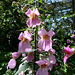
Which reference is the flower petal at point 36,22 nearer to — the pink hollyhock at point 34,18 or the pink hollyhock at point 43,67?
the pink hollyhock at point 34,18

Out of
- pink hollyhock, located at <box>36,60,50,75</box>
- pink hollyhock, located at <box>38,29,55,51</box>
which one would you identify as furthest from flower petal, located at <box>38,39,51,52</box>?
pink hollyhock, located at <box>36,60,50,75</box>

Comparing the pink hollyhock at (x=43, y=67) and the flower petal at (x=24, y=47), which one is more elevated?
the flower petal at (x=24, y=47)

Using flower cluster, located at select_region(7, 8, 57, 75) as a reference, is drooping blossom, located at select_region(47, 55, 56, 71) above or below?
below

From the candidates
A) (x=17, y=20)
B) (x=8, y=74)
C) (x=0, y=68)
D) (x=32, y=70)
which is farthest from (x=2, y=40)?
(x=32, y=70)

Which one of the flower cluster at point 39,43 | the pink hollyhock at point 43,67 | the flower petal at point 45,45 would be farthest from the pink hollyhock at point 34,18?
the pink hollyhock at point 43,67

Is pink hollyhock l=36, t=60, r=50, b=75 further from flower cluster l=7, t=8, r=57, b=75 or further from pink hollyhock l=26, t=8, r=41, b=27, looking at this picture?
pink hollyhock l=26, t=8, r=41, b=27

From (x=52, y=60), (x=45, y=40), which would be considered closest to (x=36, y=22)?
(x=45, y=40)

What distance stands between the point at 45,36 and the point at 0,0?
2431mm

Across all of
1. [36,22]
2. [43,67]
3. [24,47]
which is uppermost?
[36,22]

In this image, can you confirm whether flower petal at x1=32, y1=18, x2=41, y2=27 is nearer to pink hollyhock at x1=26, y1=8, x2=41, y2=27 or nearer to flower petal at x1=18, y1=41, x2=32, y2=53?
pink hollyhock at x1=26, y1=8, x2=41, y2=27

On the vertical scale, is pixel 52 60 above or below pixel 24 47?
below

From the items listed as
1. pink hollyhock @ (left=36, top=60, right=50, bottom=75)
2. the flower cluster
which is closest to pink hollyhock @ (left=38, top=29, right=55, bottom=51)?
the flower cluster

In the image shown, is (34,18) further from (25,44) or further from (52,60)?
(52,60)

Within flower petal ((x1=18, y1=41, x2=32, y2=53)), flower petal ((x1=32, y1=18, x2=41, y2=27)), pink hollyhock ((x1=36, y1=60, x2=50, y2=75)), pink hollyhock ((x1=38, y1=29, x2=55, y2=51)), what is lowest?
pink hollyhock ((x1=36, y1=60, x2=50, y2=75))
